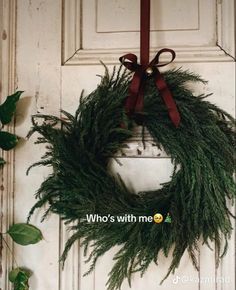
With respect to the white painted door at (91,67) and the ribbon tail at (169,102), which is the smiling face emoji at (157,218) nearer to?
the white painted door at (91,67)

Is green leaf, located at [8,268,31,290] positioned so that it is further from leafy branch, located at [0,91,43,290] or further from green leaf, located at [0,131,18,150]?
green leaf, located at [0,131,18,150]

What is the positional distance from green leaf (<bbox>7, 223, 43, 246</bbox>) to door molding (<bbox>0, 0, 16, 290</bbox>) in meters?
0.05

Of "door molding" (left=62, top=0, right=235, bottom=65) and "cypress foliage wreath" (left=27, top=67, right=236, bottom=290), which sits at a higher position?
"door molding" (left=62, top=0, right=235, bottom=65)

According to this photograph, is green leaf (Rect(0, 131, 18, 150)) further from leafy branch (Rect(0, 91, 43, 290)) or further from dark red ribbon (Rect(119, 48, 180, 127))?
dark red ribbon (Rect(119, 48, 180, 127))

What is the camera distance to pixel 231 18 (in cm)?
89

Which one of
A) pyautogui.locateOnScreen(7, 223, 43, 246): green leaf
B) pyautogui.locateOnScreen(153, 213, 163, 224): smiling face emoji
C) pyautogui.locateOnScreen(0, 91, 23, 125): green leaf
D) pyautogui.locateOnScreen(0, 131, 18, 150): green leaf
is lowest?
pyautogui.locateOnScreen(7, 223, 43, 246): green leaf

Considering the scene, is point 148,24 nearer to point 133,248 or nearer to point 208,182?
point 208,182

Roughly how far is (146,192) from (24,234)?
1.17ft

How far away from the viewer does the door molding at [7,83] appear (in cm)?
97

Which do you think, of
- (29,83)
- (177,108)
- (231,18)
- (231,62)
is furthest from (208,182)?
(29,83)

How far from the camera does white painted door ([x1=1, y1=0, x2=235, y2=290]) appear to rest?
892 millimetres

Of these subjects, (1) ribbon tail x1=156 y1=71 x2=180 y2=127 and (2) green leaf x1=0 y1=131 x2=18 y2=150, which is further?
(2) green leaf x1=0 y1=131 x2=18 y2=150

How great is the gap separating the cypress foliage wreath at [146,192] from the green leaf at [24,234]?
0.09 m

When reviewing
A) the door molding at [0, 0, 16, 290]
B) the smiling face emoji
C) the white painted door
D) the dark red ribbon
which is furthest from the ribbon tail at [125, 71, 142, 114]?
the door molding at [0, 0, 16, 290]
